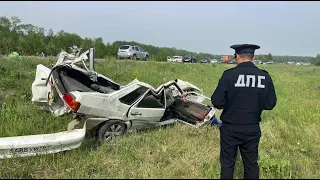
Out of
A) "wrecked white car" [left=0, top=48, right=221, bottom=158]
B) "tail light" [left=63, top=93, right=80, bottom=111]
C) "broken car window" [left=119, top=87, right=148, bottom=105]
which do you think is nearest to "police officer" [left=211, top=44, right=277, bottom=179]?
"wrecked white car" [left=0, top=48, right=221, bottom=158]

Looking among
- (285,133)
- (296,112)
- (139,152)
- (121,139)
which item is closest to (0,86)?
(121,139)

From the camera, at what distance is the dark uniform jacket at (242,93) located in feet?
11.6

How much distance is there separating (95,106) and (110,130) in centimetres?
63

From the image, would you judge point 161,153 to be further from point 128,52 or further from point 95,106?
point 128,52

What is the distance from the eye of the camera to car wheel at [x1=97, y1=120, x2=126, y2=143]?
5.68m

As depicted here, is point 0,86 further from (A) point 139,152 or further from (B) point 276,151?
(B) point 276,151

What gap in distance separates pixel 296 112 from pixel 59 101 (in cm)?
640

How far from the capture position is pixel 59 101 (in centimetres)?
653

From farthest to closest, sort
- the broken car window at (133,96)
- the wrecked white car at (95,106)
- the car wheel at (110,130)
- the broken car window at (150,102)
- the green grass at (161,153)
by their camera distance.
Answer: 1. the broken car window at (150,102)
2. the broken car window at (133,96)
3. the car wheel at (110,130)
4. the wrecked white car at (95,106)
5. the green grass at (161,153)

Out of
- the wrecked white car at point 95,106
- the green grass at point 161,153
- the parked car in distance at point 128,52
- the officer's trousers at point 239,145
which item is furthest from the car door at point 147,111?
the parked car in distance at point 128,52

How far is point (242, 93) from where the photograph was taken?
355 centimetres

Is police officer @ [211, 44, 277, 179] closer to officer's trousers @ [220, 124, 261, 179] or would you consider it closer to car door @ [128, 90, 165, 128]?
officer's trousers @ [220, 124, 261, 179]

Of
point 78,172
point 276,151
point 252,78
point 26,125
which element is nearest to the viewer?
point 252,78

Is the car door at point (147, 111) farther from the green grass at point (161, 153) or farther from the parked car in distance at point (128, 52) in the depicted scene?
the parked car in distance at point (128, 52)
